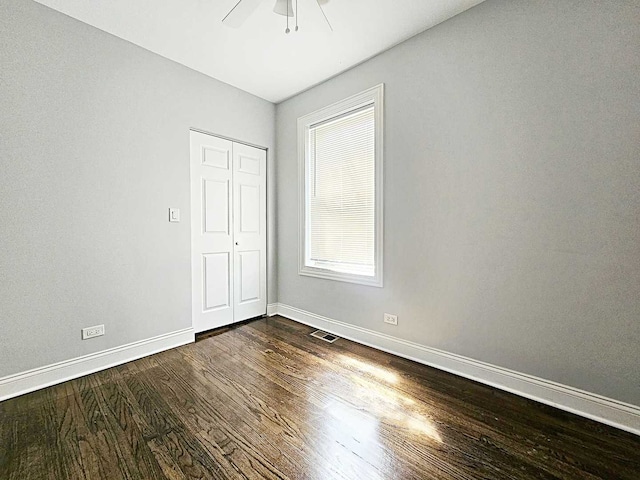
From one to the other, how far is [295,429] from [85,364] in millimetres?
1874

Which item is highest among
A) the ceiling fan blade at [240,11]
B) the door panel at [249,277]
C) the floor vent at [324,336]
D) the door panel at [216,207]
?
the ceiling fan blade at [240,11]

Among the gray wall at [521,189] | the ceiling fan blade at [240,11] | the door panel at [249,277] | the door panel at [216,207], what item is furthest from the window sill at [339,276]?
the ceiling fan blade at [240,11]

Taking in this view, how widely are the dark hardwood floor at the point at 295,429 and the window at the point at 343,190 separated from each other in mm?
1114

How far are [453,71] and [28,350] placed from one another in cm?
384

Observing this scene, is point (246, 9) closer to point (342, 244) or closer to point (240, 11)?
point (240, 11)

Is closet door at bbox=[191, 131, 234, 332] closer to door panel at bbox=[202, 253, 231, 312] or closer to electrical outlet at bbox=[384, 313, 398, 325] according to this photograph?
door panel at bbox=[202, 253, 231, 312]

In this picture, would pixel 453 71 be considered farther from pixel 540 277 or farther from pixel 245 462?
pixel 245 462

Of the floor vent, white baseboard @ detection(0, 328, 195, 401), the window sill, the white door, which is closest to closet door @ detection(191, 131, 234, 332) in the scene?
the white door

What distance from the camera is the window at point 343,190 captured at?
2.76 meters

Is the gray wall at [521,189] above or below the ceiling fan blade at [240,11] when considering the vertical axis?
below

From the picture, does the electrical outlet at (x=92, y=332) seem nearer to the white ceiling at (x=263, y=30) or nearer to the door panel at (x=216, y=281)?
the door panel at (x=216, y=281)

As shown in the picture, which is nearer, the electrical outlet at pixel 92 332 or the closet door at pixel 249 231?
the electrical outlet at pixel 92 332

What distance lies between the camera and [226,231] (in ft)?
10.8

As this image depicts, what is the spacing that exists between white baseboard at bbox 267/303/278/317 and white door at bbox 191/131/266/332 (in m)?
0.08
